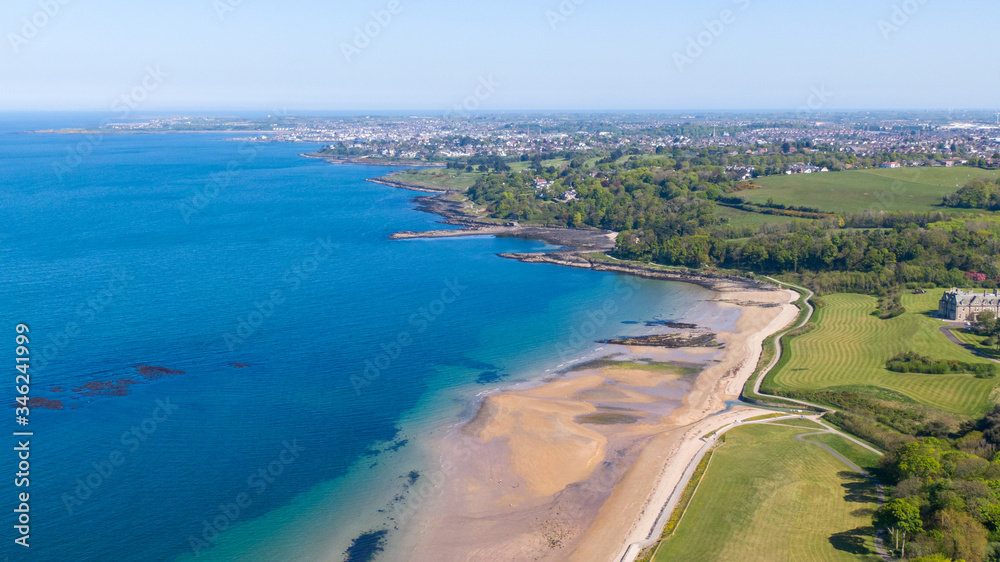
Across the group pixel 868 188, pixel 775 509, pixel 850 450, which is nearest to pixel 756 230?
pixel 868 188

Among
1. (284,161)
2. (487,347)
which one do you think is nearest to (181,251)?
(487,347)

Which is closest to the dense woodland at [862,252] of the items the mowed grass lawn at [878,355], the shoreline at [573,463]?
the mowed grass lawn at [878,355]

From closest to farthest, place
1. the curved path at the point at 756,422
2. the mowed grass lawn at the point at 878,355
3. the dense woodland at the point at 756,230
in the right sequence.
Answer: the curved path at the point at 756,422
the mowed grass lawn at the point at 878,355
the dense woodland at the point at 756,230

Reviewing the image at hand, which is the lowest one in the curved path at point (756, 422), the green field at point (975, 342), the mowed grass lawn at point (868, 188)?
the curved path at point (756, 422)

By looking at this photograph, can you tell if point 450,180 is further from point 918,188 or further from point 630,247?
point 918,188

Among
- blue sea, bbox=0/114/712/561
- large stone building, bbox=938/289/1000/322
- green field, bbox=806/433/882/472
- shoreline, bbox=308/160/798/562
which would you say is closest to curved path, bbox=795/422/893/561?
green field, bbox=806/433/882/472

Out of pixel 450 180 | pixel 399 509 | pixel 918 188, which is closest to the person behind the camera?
pixel 399 509

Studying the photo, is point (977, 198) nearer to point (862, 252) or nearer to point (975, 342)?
point (862, 252)

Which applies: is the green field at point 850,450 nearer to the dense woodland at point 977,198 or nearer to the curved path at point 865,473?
the curved path at point 865,473
